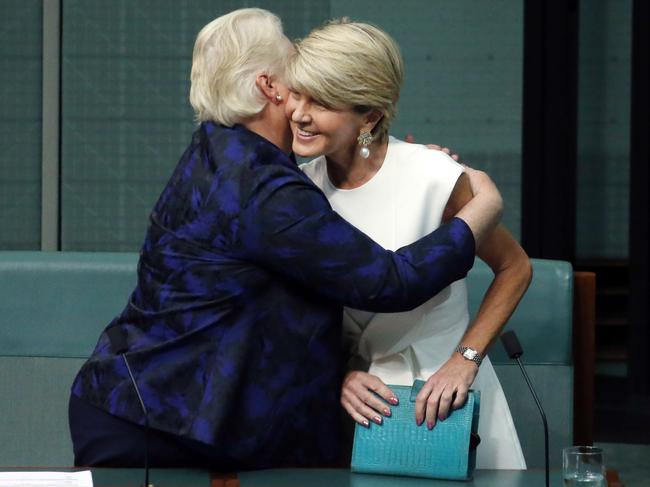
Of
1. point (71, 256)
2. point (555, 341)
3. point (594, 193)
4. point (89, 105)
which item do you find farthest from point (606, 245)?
point (71, 256)

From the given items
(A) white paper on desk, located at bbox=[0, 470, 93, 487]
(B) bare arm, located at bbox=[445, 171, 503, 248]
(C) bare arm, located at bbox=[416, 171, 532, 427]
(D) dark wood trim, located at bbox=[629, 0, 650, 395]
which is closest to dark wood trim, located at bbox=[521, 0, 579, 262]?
(D) dark wood trim, located at bbox=[629, 0, 650, 395]

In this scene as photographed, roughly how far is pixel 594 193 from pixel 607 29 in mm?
710

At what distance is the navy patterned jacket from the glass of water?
1.34ft

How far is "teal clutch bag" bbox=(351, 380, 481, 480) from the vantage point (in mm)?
2568

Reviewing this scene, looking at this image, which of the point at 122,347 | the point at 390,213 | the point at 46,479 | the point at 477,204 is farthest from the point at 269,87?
the point at 46,479

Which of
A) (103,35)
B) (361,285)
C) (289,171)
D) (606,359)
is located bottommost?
(606,359)

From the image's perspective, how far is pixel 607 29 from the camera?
234 inches

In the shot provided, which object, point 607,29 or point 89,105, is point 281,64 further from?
point 607,29

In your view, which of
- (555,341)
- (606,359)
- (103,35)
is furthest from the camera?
(606,359)

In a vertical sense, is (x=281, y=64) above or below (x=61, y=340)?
above

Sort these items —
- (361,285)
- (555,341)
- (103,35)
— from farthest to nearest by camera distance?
(103,35) → (555,341) → (361,285)

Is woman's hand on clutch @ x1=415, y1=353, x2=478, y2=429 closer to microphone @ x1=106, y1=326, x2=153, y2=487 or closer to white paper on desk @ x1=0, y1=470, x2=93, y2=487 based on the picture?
microphone @ x1=106, y1=326, x2=153, y2=487

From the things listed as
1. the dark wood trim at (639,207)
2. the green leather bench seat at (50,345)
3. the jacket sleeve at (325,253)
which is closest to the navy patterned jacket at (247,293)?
the jacket sleeve at (325,253)

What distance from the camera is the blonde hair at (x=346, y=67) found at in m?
2.58
